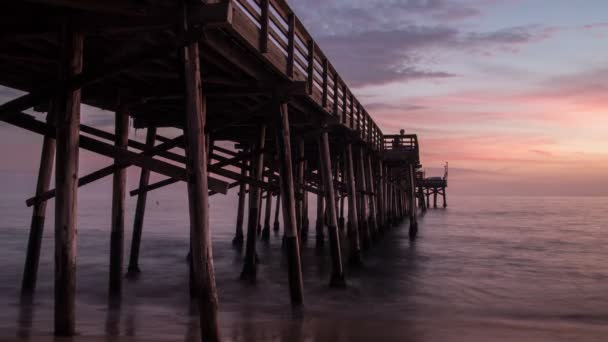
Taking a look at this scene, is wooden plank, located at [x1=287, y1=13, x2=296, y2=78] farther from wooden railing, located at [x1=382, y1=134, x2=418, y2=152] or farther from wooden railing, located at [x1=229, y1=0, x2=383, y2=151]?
wooden railing, located at [x1=382, y1=134, x2=418, y2=152]

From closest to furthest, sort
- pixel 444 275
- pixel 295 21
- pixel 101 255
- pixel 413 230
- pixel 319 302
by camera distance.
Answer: pixel 295 21, pixel 319 302, pixel 444 275, pixel 101 255, pixel 413 230

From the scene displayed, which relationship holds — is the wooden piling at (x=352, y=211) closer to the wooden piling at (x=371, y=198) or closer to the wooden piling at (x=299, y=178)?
the wooden piling at (x=299, y=178)

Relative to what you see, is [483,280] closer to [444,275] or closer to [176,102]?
[444,275]

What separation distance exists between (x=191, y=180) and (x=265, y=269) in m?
8.55

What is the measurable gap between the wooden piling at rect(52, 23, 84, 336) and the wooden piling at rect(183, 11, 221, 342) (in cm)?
115

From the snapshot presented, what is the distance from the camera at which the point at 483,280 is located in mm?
13047

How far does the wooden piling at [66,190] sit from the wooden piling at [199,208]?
3.76ft

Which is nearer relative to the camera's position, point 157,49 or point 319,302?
point 157,49

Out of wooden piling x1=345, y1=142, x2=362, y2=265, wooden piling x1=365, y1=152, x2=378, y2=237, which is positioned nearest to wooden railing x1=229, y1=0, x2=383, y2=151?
wooden piling x1=345, y1=142, x2=362, y2=265

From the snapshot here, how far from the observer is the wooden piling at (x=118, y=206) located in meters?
8.11

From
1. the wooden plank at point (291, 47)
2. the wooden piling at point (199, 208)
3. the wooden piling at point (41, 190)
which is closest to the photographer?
the wooden piling at point (199, 208)

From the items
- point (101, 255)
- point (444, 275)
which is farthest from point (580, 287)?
point (101, 255)

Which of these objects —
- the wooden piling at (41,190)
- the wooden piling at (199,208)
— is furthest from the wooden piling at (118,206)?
the wooden piling at (199,208)

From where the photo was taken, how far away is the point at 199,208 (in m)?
4.53
